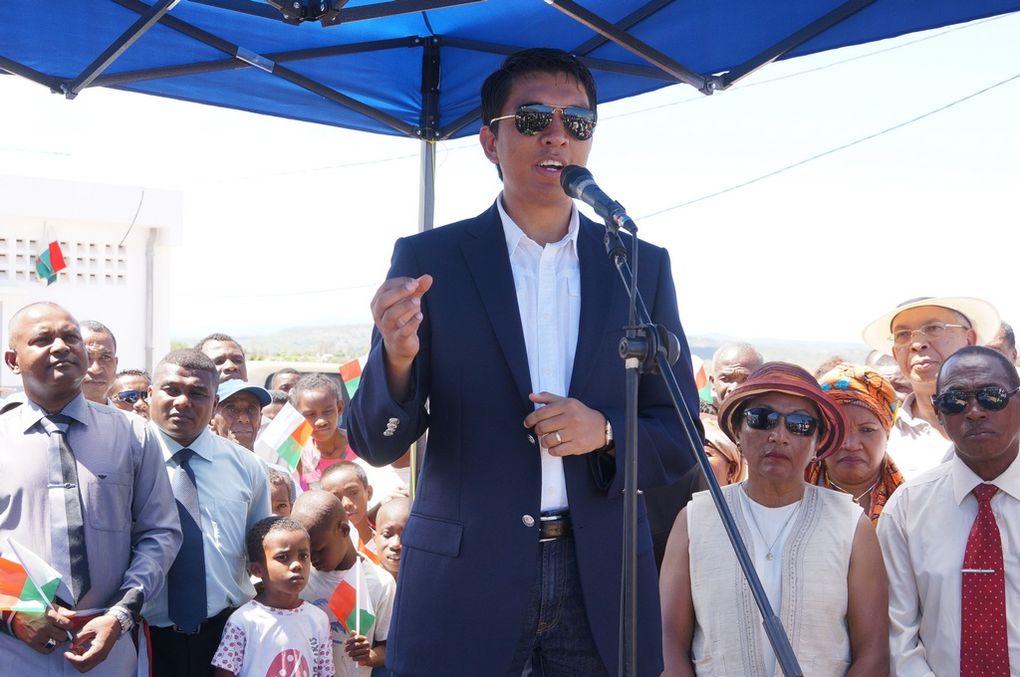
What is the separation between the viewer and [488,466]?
2.24 metres

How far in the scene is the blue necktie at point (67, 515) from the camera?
3.60 meters

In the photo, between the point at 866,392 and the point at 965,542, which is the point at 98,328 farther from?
the point at 965,542

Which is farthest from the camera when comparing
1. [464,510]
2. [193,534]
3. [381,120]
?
[381,120]

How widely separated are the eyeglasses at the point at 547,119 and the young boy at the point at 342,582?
9.18 ft

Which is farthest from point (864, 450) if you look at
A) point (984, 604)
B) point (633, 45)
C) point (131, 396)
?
point (131, 396)

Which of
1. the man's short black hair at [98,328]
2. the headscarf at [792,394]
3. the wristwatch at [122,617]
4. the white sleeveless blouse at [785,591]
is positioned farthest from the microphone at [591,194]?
the man's short black hair at [98,328]

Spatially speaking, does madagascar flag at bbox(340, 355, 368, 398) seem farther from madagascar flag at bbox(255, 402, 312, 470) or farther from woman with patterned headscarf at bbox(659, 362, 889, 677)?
woman with patterned headscarf at bbox(659, 362, 889, 677)

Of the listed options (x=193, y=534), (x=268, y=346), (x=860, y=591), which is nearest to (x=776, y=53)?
(x=860, y=591)

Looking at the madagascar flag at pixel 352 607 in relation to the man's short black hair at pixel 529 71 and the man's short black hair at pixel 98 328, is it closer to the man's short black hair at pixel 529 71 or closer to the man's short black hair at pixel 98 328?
the man's short black hair at pixel 98 328

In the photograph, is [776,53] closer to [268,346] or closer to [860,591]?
[860,591]

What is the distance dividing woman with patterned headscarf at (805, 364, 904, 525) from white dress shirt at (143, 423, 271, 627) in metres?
2.36

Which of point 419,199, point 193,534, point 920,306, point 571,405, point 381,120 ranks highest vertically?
point 381,120

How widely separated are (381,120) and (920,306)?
2759 mm

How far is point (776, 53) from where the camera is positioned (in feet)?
13.7
